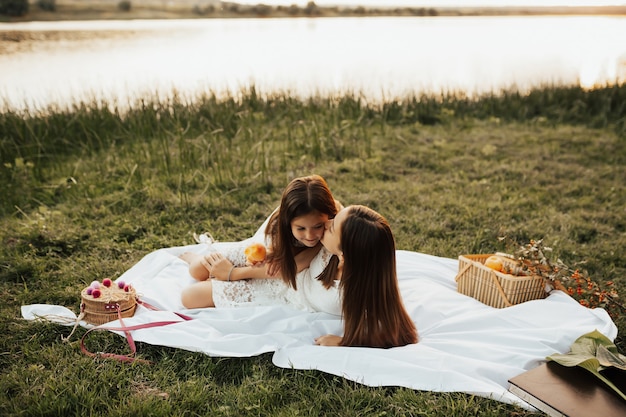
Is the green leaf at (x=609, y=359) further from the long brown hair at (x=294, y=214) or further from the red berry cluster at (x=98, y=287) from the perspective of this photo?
the red berry cluster at (x=98, y=287)

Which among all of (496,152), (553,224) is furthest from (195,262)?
(496,152)

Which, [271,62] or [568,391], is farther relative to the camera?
[271,62]

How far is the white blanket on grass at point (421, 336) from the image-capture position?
8.58ft

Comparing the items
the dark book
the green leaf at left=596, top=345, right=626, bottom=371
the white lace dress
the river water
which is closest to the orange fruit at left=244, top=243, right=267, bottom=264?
the white lace dress

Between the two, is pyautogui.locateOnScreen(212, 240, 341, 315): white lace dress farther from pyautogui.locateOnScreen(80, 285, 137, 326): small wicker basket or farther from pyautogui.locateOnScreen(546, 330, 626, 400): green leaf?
pyautogui.locateOnScreen(546, 330, 626, 400): green leaf

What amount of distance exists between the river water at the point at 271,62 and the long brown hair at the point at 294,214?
194 inches

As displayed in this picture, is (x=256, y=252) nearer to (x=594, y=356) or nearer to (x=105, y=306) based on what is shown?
(x=105, y=306)

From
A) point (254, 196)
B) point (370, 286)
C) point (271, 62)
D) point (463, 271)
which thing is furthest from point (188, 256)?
point (271, 62)

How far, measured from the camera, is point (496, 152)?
6.73 m

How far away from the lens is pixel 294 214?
2.85 m

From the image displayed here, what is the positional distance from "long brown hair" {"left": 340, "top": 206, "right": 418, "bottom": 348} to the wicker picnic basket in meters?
0.66

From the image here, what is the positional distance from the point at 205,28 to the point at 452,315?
73.8ft

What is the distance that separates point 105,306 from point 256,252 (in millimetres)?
921

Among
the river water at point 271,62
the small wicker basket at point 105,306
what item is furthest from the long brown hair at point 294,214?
the river water at point 271,62
